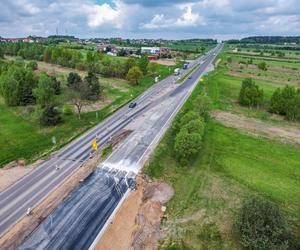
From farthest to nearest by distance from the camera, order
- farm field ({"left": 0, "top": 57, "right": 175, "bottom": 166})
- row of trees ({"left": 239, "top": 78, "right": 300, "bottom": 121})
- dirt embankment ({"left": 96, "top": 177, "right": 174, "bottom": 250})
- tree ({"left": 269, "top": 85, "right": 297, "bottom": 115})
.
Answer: tree ({"left": 269, "top": 85, "right": 297, "bottom": 115}) < row of trees ({"left": 239, "top": 78, "right": 300, "bottom": 121}) < farm field ({"left": 0, "top": 57, "right": 175, "bottom": 166}) < dirt embankment ({"left": 96, "top": 177, "right": 174, "bottom": 250})

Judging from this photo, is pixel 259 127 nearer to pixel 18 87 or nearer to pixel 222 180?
pixel 222 180

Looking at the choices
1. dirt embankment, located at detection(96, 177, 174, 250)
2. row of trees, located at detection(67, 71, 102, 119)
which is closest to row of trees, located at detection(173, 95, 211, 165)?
dirt embankment, located at detection(96, 177, 174, 250)

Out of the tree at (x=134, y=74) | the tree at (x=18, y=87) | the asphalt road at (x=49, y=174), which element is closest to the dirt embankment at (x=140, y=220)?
the asphalt road at (x=49, y=174)

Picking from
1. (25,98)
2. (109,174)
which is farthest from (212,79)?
(109,174)

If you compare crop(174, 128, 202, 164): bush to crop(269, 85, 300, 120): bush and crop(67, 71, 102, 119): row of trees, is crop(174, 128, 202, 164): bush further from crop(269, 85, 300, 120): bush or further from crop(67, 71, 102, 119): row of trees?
crop(269, 85, 300, 120): bush

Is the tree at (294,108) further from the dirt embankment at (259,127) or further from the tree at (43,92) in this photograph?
the tree at (43,92)
